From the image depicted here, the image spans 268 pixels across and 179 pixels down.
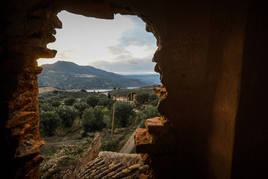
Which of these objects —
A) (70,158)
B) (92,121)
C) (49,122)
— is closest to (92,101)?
(92,121)

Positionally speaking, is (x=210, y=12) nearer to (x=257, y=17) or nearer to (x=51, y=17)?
(x=257, y=17)

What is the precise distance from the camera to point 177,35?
6.93 feet

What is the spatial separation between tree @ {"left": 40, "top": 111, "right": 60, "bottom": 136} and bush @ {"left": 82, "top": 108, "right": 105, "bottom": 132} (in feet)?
9.70

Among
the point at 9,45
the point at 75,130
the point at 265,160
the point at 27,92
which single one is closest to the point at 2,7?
the point at 9,45

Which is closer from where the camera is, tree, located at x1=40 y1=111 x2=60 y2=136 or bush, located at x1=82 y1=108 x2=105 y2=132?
tree, located at x1=40 y1=111 x2=60 y2=136

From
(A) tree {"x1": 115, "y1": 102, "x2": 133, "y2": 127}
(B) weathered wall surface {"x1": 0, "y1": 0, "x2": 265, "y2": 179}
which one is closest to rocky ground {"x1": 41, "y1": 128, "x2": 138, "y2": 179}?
(B) weathered wall surface {"x1": 0, "y1": 0, "x2": 265, "y2": 179}

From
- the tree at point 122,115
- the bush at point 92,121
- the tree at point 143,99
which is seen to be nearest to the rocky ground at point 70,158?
the bush at point 92,121

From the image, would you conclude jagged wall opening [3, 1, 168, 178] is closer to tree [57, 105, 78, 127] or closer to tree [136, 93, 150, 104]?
tree [57, 105, 78, 127]

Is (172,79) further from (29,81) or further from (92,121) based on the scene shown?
(92,121)

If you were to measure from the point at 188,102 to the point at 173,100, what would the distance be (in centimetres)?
27

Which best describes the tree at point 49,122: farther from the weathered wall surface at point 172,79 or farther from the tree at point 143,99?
the tree at point 143,99

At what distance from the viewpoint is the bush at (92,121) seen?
48.0 ft

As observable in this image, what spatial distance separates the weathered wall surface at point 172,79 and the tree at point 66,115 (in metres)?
14.3

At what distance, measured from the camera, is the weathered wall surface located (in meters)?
1.90
